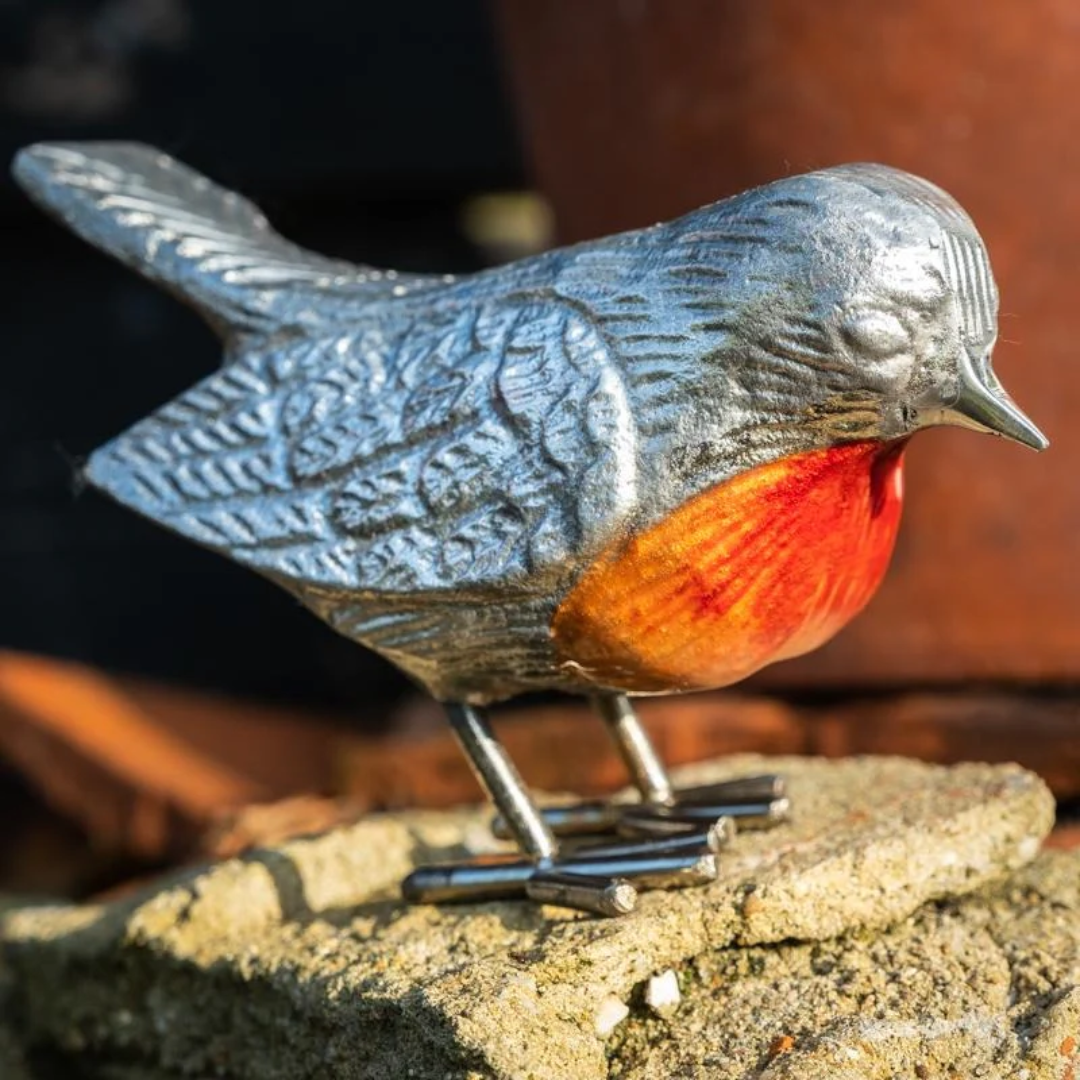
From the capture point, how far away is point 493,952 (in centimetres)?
126

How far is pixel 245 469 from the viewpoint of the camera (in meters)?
1.39

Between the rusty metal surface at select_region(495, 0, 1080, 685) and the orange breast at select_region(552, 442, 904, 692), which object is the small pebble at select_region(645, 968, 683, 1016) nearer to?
the orange breast at select_region(552, 442, 904, 692)

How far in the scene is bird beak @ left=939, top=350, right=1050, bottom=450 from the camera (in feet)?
3.79

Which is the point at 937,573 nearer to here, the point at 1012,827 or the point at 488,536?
the point at 1012,827

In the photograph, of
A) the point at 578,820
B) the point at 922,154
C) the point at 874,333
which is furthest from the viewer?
the point at 922,154

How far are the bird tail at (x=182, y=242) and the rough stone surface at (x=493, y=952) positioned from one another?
1.84 ft

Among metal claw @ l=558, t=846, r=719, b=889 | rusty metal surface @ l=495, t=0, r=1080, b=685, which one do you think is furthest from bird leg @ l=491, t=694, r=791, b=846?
rusty metal surface @ l=495, t=0, r=1080, b=685

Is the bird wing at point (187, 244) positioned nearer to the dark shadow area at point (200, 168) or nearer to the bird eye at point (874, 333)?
the bird eye at point (874, 333)

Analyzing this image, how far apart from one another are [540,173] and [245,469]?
95cm

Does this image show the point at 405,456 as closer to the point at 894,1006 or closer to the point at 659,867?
the point at 659,867

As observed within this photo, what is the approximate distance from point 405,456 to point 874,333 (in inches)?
15.9

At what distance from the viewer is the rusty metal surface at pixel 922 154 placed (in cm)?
186

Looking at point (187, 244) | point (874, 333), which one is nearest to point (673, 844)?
point (874, 333)

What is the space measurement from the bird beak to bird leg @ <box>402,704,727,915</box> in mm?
423
